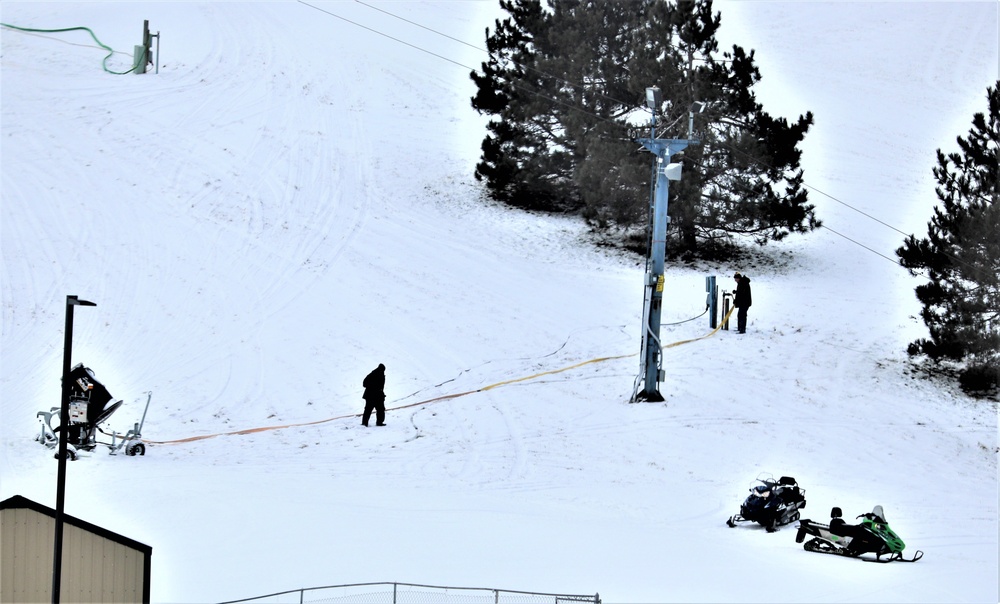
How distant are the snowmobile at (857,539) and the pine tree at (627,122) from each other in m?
15.5

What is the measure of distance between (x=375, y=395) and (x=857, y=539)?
29.3 ft

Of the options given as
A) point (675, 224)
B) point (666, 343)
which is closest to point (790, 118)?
point (675, 224)

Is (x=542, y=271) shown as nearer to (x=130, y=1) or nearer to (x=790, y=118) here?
(x=790, y=118)

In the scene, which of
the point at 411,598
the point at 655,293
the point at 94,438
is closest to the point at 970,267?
the point at 655,293

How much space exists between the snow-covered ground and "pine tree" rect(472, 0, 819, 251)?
58.2 inches

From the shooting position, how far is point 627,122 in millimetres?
33312

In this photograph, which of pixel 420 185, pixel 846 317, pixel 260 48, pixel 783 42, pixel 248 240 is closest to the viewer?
pixel 846 317

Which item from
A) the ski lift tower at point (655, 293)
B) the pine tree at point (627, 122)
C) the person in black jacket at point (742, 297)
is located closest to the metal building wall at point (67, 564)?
the ski lift tower at point (655, 293)

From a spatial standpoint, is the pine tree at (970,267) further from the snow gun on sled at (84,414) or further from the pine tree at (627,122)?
the snow gun on sled at (84,414)

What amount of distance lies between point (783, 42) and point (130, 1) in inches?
1354

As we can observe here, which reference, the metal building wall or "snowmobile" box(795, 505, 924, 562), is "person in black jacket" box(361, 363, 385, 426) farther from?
the metal building wall

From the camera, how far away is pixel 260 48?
4919 cm

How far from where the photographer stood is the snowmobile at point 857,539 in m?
14.0

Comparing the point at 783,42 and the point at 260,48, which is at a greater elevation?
the point at 783,42
